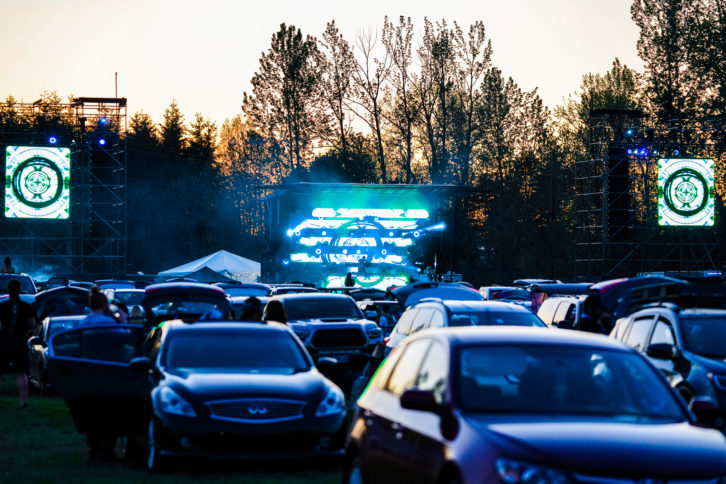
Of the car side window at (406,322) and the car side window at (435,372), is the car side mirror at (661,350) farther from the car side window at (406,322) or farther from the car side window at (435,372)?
the car side window at (406,322)

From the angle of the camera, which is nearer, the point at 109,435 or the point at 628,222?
the point at 109,435

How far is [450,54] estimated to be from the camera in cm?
7281

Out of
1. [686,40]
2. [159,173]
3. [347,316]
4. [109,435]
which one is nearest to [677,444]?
[109,435]

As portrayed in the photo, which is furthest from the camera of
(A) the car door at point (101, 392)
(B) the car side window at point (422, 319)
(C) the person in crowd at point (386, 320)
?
(C) the person in crowd at point (386, 320)

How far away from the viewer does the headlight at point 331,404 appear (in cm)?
1160

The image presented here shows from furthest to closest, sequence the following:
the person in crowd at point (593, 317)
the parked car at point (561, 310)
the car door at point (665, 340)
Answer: the parked car at point (561, 310) < the person in crowd at point (593, 317) < the car door at point (665, 340)

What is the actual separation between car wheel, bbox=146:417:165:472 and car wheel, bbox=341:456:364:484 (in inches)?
122

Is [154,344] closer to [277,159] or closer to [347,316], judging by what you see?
[347,316]

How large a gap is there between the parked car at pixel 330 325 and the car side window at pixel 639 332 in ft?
25.0

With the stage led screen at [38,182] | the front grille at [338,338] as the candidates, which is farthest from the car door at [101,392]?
the stage led screen at [38,182]

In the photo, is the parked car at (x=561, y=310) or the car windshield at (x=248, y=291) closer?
the parked car at (x=561, y=310)

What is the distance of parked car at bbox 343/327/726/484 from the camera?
621cm

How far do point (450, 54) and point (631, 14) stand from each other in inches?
394

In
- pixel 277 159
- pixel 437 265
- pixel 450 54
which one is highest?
pixel 450 54
